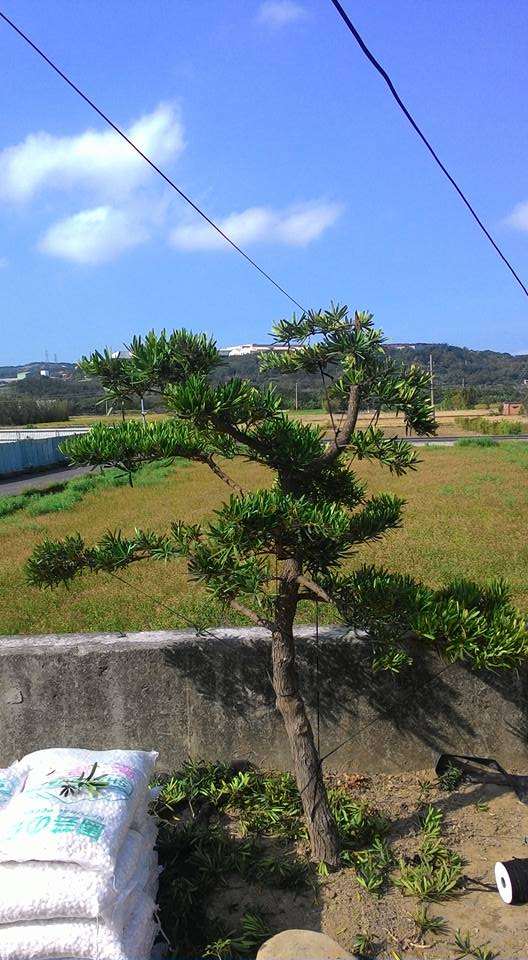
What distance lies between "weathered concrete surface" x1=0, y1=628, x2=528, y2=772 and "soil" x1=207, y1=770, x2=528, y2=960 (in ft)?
1.22

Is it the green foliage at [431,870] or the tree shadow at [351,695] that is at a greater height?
the tree shadow at [351,695]

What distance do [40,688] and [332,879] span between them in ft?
5.90

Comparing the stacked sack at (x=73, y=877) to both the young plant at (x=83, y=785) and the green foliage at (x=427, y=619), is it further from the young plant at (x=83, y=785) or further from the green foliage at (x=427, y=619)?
the green foliage at (x=427, y=619)

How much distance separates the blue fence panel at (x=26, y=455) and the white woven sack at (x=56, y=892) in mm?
30919

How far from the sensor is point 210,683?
13.3ft

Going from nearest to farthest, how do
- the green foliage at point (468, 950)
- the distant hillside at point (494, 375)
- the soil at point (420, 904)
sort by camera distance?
the green foliage at point (468, 950) < the soil at point (420, 904) < the distant hillside at point (494, 375)

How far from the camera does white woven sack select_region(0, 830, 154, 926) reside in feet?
8.21

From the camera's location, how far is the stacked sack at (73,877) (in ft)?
8.25

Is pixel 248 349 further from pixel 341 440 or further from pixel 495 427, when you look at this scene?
pixel 495 427

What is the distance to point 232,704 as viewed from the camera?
4.06m

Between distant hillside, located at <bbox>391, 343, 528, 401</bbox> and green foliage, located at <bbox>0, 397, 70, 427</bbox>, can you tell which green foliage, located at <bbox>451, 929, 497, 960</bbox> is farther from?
green foliage, located at <bbox>0, 397, 70, 427</bbox>

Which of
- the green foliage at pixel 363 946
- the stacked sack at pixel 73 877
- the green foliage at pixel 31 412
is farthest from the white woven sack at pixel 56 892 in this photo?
the green foliage at pixel 31 412

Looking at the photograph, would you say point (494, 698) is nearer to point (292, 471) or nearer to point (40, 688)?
point (292, 471)

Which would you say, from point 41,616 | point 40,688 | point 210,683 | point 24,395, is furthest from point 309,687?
point 24,395
